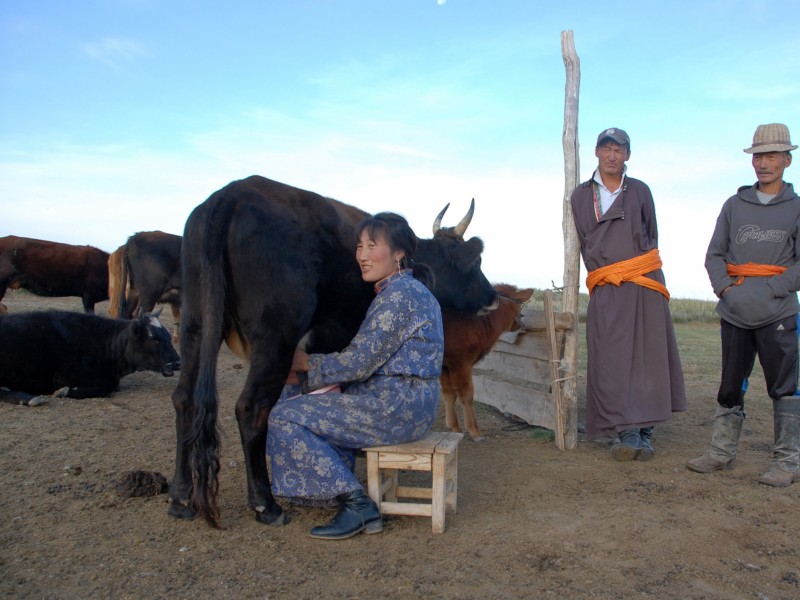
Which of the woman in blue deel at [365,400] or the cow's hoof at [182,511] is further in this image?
the cow's hoof at [182,511]

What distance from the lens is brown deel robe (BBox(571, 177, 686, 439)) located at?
588 centimetres

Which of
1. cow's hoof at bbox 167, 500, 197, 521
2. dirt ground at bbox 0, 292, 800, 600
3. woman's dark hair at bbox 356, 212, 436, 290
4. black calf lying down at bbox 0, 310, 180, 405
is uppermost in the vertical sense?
woman's dark hair at bbox 356, 212, 436, 290

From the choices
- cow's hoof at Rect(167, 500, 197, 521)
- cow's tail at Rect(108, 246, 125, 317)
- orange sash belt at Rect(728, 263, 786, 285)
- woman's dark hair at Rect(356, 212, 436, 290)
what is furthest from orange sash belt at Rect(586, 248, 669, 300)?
cow's tail at Rect(108, 246, 125, 317)

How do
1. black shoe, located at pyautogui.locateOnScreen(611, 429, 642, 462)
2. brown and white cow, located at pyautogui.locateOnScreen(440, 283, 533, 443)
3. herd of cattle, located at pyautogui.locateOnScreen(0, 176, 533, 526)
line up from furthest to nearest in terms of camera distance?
brown and white cow, located at pyautogui.locateOnScreen(440, 283, 533, 443)
black shoe, located at pyautogui.locateOnScreen(611, 429, 642, 462)
herd of cattle, located at pyautogui.locateOnScreen(0, 176, 533, 526)

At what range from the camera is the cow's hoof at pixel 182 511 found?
13.9ft

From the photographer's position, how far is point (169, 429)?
6684 millimetres

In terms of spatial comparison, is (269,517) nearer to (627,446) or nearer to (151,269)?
(627,446)

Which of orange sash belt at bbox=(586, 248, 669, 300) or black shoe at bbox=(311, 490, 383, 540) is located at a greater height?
orange sash belt at bbox=(586, 248, 669, 300)

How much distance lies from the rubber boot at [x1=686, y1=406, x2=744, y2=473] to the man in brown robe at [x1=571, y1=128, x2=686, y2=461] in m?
0.45

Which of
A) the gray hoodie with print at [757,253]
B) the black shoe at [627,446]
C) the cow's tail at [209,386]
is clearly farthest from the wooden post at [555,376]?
the cow's tail at [209,386]

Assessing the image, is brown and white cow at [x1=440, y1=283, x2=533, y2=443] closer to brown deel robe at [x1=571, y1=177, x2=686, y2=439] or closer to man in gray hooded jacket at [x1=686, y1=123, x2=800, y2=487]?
brown deel robe at [x1=571, y1=177, x2=686, y2=439]

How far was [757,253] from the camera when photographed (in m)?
5.23

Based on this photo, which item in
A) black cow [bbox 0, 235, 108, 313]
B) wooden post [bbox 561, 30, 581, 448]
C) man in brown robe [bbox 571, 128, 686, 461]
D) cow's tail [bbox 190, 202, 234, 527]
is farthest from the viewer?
black cow [bbox 0, 235, 108, 313]

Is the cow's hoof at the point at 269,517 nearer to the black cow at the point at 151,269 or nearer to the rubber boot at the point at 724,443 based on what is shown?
the rubber boot at the point at 724,443
